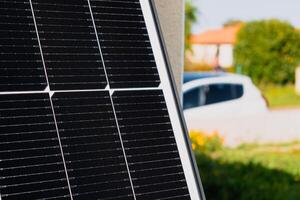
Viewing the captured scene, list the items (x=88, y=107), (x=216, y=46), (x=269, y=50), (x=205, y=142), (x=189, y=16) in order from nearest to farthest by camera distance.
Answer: (x=88, y=107), (x=205, y=142), (x=189, y=16), (x=269, y=50), (x=216, y=46)

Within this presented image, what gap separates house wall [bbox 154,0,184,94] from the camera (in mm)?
4848

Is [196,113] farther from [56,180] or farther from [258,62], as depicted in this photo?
[258,62]

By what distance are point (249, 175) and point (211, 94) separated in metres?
4.14

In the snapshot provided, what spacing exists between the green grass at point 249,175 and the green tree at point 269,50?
70.8ft

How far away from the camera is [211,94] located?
13.9 meters

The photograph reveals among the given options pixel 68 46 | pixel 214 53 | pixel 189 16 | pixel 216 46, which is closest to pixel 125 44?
pixel 68 46

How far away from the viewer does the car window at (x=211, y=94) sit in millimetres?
13570

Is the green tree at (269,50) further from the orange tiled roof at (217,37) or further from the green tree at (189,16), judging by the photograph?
the orange tiled roof at (217,37)

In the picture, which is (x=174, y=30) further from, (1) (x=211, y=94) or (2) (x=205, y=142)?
(1) (x=211, y=94)

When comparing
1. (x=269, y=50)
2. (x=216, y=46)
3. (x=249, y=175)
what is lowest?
(x=249, y=175)

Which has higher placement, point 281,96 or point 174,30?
point 281,96

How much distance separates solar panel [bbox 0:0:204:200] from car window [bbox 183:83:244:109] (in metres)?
9.54

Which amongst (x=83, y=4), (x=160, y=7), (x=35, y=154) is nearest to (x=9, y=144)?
(x=35, y=154)

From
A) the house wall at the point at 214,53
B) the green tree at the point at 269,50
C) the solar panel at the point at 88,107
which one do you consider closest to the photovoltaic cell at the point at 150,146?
the solar panel at the point at 88,107
